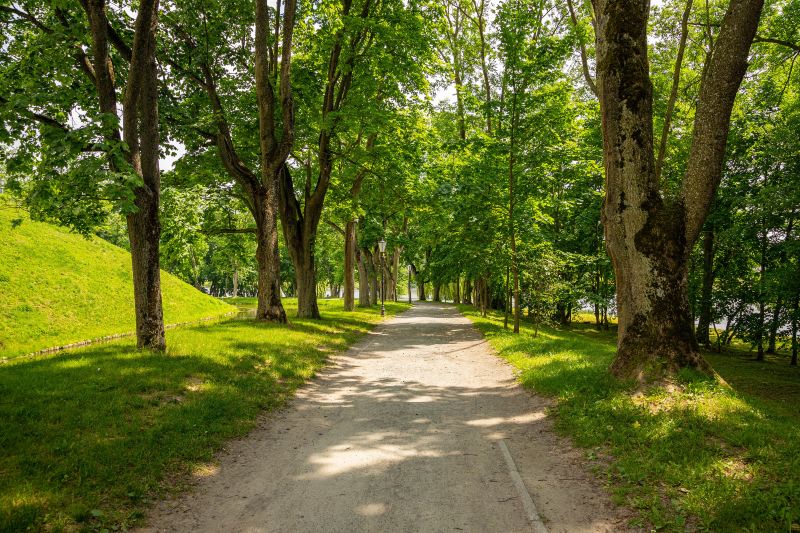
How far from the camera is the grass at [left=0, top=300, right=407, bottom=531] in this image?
154 inches

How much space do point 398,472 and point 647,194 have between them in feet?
19.1

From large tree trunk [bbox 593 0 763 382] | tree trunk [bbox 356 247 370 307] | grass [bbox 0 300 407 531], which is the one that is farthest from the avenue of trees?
tree trunk [bbox 356 247 370 307]

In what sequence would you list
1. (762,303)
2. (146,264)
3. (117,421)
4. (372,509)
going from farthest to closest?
(762,303), (146,264), (117,421), (372,509)

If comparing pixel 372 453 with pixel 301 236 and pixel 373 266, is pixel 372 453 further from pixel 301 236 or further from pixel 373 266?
pixel 373 266

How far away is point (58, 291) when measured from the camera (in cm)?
1833

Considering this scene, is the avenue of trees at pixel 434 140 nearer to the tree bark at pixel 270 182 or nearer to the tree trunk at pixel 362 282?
the tree bark at pixel 270 182

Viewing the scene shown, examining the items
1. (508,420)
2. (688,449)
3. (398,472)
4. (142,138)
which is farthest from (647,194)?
(142,138)

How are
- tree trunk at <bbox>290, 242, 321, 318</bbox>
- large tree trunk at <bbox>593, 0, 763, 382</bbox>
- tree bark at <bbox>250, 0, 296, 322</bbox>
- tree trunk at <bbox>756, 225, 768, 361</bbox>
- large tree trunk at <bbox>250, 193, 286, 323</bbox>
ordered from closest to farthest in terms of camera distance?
1. large tree trunk at <bbox>593, 0, 763, 382</bbox>
2. tree bark at <bbox>250, 0, 296, 322</bbox>
3. large tree trunk at <bbox>250, 193, 286, 323</bbox>
4. tree trunk at <bbox>756, 225, 768, 361</bbox>
5. tree trunk at <bbox>290, 242, 321, 318</bbox>

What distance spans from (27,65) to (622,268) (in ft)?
40.4

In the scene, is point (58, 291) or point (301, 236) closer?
point (58, 291)

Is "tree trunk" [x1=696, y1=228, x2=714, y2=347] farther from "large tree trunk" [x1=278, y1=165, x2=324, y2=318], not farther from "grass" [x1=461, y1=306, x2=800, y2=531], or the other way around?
"large tree trunk" [x1=278, y1=165, x2=324, y2=318]

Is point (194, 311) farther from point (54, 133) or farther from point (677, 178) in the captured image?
point (677, 178)

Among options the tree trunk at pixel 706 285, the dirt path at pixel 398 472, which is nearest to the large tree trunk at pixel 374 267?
the tree trunk at pixel 706 285

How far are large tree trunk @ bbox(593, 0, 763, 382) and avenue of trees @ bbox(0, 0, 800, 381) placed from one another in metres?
0.03
